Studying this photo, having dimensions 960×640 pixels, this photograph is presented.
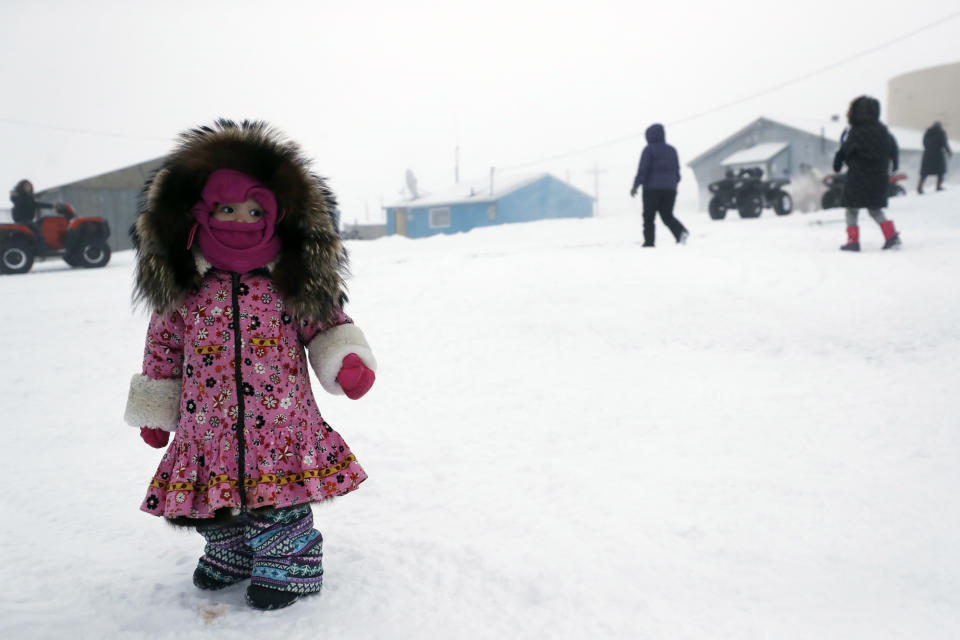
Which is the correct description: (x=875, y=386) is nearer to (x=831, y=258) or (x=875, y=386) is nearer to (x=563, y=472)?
(x=563, y=472)

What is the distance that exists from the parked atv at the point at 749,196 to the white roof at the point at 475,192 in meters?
20.2

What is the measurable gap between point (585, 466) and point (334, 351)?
1.67 m

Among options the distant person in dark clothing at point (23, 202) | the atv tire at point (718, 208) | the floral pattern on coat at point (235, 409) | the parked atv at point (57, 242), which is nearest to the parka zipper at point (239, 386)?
the floral pattern on coat at point (235, 409)

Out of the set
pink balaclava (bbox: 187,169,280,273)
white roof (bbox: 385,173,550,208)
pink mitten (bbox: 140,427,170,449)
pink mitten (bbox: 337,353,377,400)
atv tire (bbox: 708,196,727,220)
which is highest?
white roof (bbox: 385,173,550,208)

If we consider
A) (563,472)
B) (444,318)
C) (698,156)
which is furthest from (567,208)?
(563,472)

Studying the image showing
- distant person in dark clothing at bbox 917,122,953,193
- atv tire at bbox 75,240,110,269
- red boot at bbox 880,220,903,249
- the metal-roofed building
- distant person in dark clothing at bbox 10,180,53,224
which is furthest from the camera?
the metal-roofed building

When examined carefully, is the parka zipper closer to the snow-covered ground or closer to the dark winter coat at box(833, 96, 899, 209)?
the snow-covered ground

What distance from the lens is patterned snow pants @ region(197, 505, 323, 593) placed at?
2035 mm

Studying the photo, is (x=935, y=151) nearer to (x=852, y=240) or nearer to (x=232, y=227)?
(x=852, y=240)

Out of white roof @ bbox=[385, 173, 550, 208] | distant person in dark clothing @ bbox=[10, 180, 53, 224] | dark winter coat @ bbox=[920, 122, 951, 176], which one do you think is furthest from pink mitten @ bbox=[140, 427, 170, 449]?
white roof @ bbox=[385, 173, 550, 208]

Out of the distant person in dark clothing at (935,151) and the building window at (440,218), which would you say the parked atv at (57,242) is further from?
the building window at (440,218)

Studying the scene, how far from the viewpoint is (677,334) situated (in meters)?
5.01

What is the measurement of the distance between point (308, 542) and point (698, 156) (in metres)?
33.9

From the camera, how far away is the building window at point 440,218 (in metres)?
35.3
